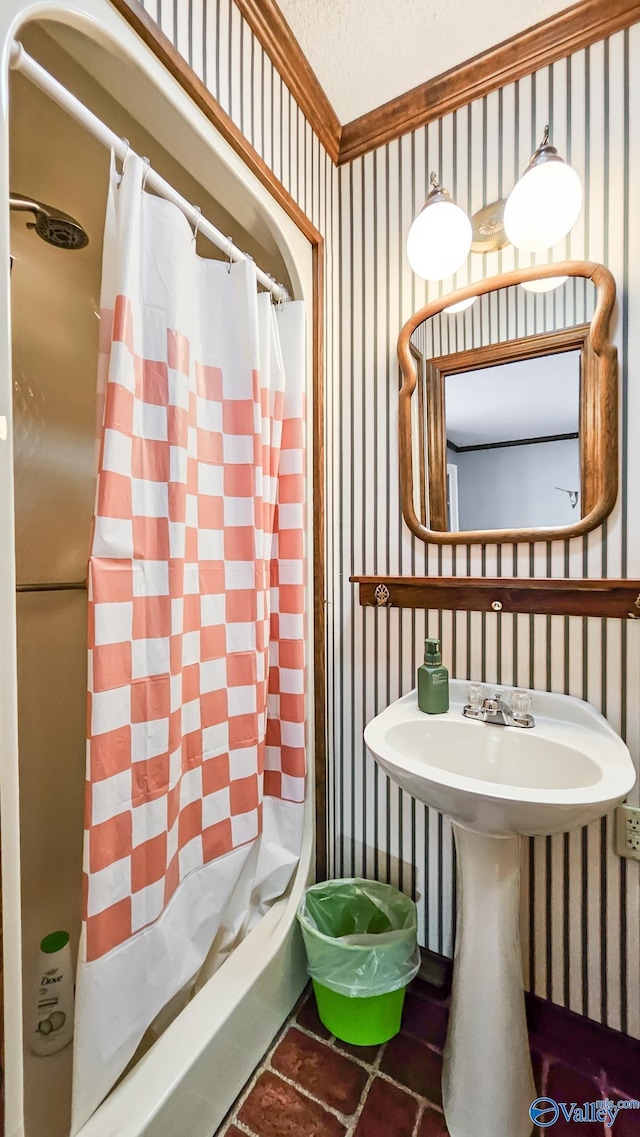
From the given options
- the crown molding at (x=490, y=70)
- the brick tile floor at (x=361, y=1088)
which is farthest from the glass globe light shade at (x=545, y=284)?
the brick tile floor at (x=361, y=1088)

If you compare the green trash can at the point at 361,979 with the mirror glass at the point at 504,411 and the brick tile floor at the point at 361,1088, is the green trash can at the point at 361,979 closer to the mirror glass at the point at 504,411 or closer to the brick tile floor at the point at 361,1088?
the brick tile floor at the point at 361,1088

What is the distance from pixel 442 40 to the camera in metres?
1.10

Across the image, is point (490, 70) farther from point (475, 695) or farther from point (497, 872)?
point (497, 872)

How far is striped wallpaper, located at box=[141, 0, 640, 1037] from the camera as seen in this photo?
1.00 meters

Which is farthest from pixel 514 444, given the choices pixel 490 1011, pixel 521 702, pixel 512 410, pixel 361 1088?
pixel 361 1088

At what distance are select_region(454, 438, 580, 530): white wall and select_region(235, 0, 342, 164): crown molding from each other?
1.05m

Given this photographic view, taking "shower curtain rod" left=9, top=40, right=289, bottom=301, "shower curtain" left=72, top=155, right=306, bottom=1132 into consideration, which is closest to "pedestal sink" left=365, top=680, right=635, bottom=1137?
"shower curtain" left=72, top=155, right=306, bottom=1132

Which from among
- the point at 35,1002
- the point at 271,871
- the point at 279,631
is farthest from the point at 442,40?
→ the point at 35,1002

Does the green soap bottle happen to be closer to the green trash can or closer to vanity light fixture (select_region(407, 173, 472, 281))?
the green trash can

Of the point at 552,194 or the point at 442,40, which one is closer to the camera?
the point at 552,194

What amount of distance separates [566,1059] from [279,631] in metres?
1.20

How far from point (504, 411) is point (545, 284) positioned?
300mm

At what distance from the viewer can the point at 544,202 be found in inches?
38.3

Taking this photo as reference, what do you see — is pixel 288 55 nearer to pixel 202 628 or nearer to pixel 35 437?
pixel 35 437
